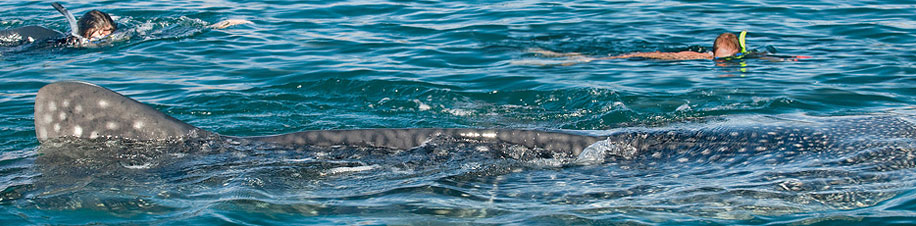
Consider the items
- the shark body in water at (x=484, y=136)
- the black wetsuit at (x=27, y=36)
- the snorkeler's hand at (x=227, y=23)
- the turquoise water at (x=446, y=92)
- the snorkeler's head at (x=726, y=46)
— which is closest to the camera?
the turquoise water at (x=446, y=92)

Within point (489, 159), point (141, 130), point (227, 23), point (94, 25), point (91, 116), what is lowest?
point (227, 23)

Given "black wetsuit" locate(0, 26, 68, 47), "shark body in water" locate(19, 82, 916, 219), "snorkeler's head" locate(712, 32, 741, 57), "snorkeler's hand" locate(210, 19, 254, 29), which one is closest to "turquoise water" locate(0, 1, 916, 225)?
"shark body in water" locate(19, 82, 916, 219)

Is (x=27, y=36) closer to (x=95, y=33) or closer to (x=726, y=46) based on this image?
(x=95, y=33)

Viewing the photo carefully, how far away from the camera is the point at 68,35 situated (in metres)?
14.7

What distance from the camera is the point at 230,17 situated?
1748 cm

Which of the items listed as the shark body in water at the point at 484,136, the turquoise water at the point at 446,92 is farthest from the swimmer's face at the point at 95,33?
the shark body in water at the point at 484,136

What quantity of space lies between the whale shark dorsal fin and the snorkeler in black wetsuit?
8173mm

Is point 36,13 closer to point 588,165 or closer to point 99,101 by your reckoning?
point 99,101

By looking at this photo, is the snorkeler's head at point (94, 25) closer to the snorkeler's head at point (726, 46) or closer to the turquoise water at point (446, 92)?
the turquoise water at point (446, 92)

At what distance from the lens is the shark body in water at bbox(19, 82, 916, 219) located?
5.86 metres

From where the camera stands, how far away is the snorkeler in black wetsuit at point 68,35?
1447 cm

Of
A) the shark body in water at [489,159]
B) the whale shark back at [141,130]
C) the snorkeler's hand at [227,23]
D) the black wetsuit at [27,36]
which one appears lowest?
the snorkeler's hand at [227,23]

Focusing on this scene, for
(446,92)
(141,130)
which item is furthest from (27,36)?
(141,130)

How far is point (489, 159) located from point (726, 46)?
7.37 meters
